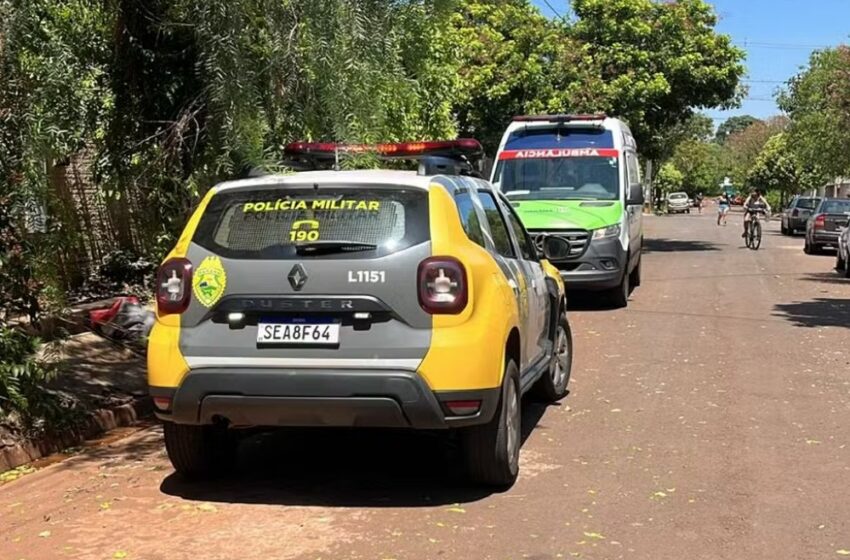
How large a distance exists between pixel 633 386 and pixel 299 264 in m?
4.42

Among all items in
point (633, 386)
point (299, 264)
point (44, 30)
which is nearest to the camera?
point (299, 264)

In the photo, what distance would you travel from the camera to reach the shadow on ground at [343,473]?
5578 millimetres

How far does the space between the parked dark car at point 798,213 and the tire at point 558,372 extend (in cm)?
3033

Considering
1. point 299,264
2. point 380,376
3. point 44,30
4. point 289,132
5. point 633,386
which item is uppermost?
point 44,30

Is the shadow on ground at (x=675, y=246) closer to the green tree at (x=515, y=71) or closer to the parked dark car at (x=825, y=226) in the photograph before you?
the parked dark car at (x=825, y=226)

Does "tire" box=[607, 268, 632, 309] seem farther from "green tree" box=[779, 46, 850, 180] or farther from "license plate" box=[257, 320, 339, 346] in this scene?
"green tree" box=[779, 46, 850, 180]

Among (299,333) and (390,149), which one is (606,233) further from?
(299,333)

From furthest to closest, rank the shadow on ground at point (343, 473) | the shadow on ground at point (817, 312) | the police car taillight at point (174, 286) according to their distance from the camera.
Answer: the shadow on ground at point (817, 312) → the shadow on ground at point (343, 473) → the police car taillight at point (174, 286)

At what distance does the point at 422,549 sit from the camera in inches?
185

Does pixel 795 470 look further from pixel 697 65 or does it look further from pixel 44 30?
pixel 697 65

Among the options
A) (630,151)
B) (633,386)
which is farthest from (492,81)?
(633,386)

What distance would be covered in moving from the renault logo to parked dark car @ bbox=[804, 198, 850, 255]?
23.1 m

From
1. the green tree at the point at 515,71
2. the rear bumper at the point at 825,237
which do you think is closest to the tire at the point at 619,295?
the green tree at the point at 515,71

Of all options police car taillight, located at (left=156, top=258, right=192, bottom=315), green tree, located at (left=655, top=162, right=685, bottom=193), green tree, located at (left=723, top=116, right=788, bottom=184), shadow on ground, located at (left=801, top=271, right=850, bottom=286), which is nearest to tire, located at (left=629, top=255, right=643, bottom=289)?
shadow on ground, located at (left=801, top=271, right=850, bottom=286)
